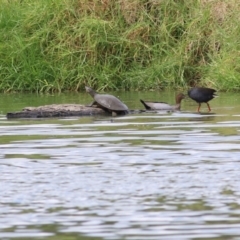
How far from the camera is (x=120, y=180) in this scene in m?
7.86

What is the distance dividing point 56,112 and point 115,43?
794 centimetres

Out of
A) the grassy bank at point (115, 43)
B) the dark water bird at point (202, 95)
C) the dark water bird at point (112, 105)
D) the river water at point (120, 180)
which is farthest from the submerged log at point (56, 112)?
the grassy bank at point (115, 43)

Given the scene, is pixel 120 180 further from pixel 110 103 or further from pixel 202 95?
pixel 202 95

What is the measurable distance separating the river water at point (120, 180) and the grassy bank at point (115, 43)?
8.19 metres

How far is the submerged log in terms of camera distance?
13.9 meters

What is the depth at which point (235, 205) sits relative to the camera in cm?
680

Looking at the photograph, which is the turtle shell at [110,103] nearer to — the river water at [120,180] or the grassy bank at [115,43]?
the river water at [120,180]

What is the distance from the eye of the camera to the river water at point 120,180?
624 cm

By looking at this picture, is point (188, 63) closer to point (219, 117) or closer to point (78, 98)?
point (78, 98)

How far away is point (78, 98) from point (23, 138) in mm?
7579

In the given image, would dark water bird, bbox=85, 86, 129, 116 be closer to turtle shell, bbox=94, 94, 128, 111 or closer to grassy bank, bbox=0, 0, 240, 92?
turtle shell, bbox=94, 94, 128, 111

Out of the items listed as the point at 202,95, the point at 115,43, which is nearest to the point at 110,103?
the point at 202,95

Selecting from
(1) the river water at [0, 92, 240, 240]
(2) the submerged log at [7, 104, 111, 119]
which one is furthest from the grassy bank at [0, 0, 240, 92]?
(1) the river water at [0, 92, 240, 240]

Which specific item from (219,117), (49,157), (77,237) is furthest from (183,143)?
(77,237)
